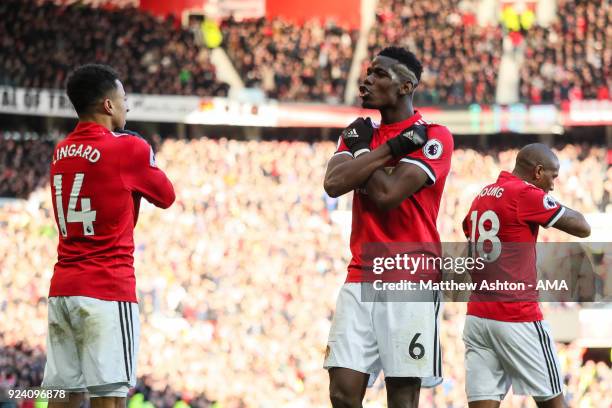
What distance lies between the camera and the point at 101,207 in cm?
454

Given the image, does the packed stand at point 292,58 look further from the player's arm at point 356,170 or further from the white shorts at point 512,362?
the player's arm at point 356,170

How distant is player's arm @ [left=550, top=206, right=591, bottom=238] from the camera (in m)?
5.41

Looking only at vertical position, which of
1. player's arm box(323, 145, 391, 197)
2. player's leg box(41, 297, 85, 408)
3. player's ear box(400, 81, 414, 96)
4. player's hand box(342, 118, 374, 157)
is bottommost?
player's leg box(41, 297, 85, 408)

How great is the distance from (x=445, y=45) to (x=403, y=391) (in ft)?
78.1

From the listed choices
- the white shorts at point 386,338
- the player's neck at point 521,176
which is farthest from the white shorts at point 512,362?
the white shorts at point 386,338

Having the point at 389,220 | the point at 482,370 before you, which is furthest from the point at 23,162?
the point at 389,220

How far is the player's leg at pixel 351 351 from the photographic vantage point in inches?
174

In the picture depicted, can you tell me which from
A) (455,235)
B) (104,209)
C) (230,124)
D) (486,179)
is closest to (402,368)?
(104,209)

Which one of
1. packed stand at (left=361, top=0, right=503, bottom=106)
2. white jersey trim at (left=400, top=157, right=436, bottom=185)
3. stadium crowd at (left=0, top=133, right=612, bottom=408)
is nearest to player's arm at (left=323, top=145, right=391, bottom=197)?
white jersey trim at (left=400, top=157, right=436, bottom=185)

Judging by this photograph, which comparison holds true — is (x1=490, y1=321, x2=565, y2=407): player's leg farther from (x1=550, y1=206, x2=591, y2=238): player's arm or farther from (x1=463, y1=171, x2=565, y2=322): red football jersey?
(x1=550, y1=206, x2=591, y2=238): player's arm

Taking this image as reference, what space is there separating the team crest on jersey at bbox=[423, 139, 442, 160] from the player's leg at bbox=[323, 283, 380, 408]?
69 centimetres

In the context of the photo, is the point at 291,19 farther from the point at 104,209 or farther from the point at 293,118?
the point at 104,209

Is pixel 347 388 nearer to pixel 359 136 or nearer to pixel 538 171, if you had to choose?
pixel 359 136

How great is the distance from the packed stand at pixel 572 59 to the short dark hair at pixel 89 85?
22273 mm
